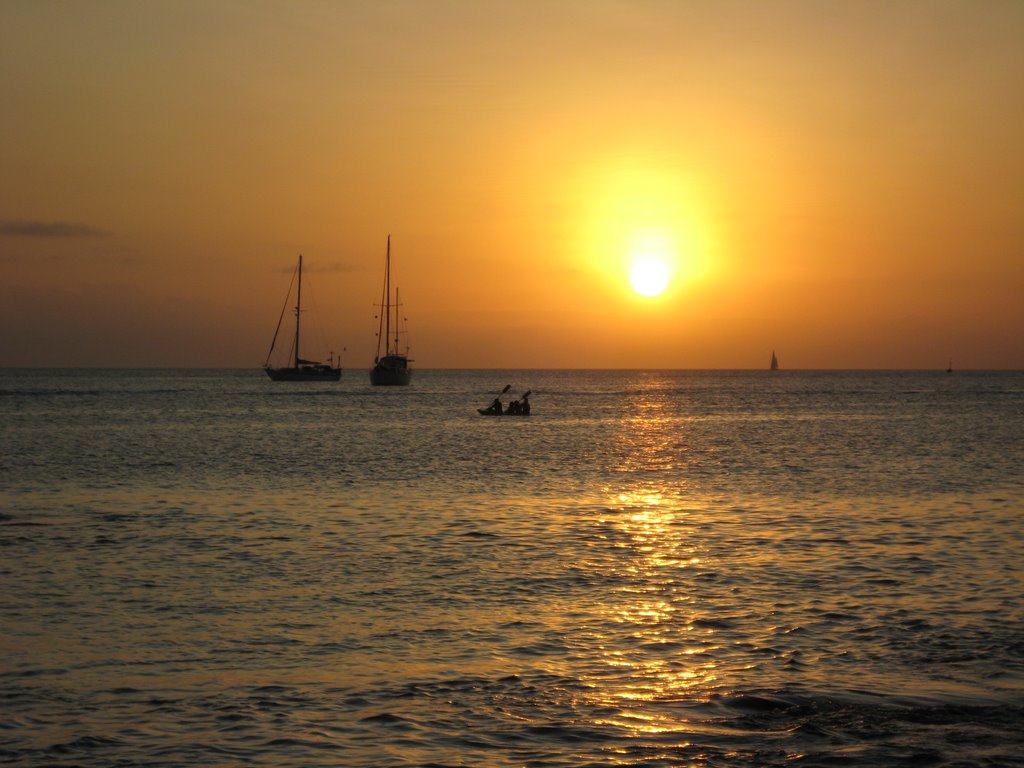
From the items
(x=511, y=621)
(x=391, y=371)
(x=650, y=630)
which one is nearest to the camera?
(x=650, y=630)

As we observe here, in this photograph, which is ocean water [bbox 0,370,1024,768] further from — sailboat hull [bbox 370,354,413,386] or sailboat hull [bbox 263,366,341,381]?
sailboat hull [bbox 263,366,341,381]

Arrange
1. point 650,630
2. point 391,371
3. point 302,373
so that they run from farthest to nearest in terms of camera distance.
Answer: point 302,373, point 391,371, point 650,630

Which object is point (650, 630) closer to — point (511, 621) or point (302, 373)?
point (511, 621)

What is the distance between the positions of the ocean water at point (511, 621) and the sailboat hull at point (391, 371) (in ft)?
439

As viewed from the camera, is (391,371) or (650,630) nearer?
(650,630)

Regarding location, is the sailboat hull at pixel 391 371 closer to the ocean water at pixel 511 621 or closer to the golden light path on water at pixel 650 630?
the ocean water at pixel 511 621

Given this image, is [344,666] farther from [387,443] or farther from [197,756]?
[387,443]

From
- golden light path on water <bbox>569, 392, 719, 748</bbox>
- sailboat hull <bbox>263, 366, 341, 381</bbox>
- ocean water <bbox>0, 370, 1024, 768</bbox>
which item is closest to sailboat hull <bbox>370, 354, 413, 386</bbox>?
sailboat hull <bbox>263, 366, 341, 381</bbox>

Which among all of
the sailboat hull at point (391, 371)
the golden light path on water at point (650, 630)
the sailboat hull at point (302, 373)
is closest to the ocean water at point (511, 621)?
the golden light path on water at point (650, 630)

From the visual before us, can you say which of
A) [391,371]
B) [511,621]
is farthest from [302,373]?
[511,621]

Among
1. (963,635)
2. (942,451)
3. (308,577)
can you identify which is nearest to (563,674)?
(963,635)

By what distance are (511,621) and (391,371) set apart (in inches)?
6412

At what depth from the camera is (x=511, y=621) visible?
18.2 metres

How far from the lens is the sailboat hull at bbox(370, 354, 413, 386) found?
178375 millimetres
